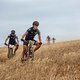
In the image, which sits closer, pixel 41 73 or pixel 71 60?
pixel 41 73

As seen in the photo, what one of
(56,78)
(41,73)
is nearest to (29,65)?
(41,73)

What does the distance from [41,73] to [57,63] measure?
203 cm

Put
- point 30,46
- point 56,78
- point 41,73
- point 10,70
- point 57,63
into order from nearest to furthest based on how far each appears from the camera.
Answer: point 56,78 → point 41,73 → point 10,70 → point 57,63 → point 30,46

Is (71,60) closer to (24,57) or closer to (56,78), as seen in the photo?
(24,57)

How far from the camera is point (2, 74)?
1082cm

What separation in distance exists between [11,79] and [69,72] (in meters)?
1.77

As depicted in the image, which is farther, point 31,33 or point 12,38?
point 12,38

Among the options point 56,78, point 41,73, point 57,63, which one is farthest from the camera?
point 57,63

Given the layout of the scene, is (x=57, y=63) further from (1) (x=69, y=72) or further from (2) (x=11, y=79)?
(2) (x=11, y=79)

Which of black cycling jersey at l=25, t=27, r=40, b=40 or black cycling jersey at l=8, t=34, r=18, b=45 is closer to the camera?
black cycling jersey at l=25, t=27, r=40, b=40

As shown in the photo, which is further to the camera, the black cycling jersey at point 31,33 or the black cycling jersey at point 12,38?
the black cycling jersey at point 12,38

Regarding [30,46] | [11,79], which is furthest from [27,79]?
[30,46]

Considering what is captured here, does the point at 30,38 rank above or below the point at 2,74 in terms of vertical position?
above

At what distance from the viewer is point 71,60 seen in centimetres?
1346
